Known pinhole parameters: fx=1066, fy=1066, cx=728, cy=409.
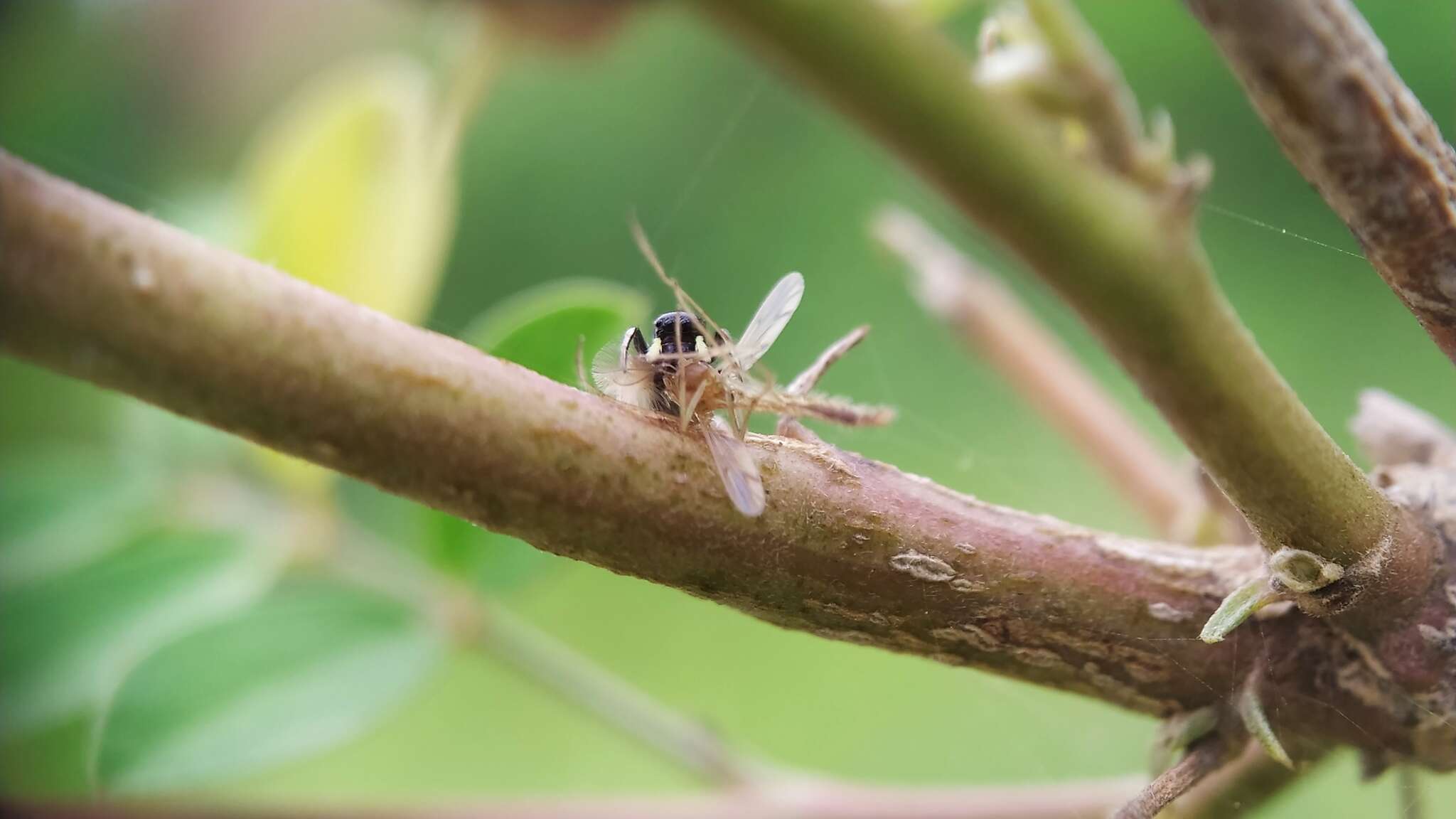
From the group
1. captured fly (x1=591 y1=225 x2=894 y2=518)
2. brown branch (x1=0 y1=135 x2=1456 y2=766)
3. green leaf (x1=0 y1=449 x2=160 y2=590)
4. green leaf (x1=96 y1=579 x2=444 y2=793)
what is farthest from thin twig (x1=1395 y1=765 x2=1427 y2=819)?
green leaf (x1=0 y1=449 x2=160 y2=590)

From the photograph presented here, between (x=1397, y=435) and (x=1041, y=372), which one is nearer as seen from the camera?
(x=1397, y=435)

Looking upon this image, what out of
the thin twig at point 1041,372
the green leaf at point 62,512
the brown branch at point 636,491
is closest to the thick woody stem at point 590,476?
the brown branch at point 636,491

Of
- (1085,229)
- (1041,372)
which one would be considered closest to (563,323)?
(1085,229)

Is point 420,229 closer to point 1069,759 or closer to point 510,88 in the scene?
point 1069,759

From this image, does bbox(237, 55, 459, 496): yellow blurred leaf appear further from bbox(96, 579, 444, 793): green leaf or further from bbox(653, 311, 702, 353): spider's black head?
bbox(653, 311, 702, 353): spider's black head

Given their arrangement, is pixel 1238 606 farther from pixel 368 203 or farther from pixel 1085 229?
pixel 368 203
